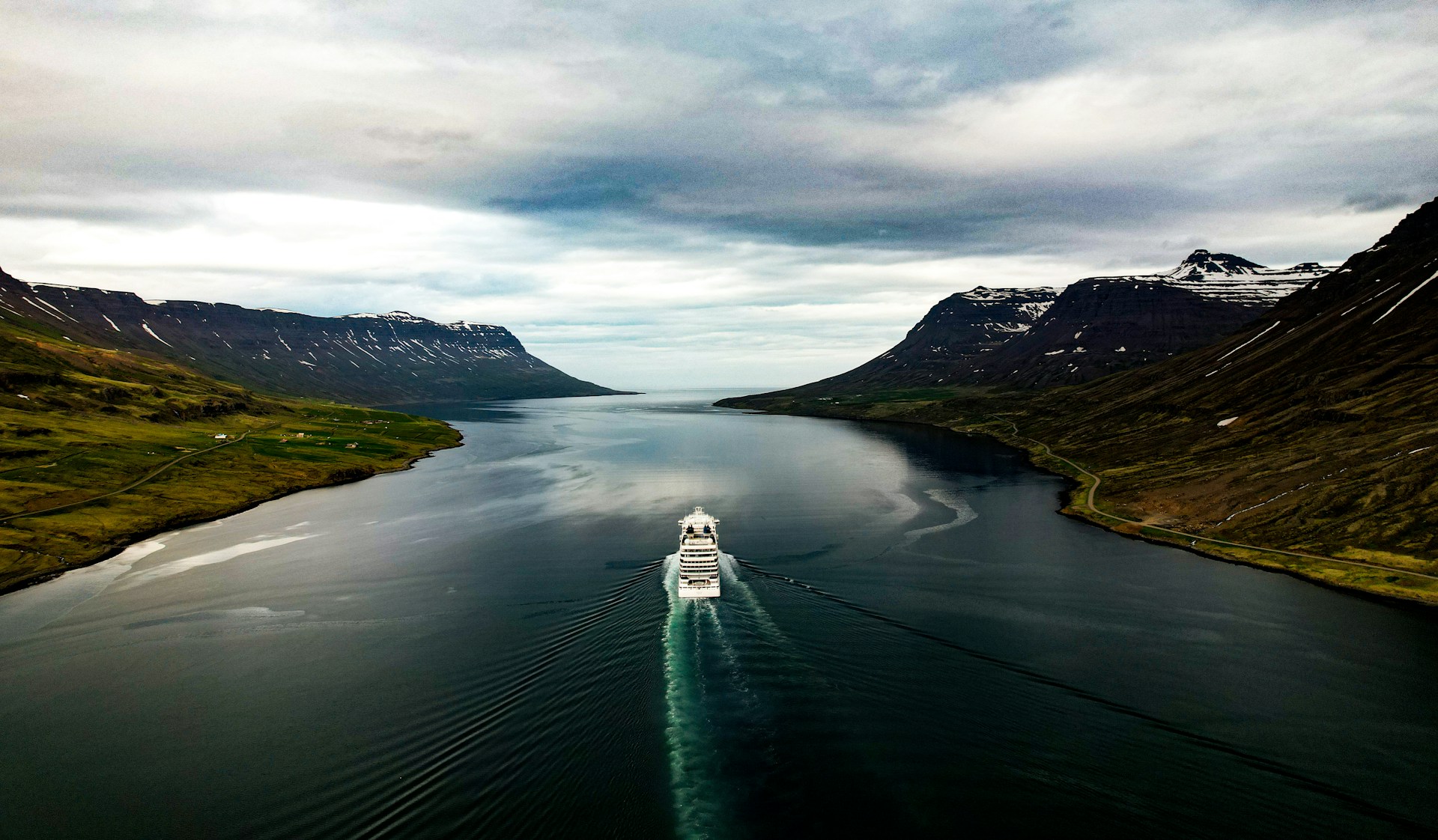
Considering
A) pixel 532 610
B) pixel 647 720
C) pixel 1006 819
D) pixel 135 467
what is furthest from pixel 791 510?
pixel 135 467

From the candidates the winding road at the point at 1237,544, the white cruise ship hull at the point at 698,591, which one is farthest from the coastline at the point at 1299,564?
the white cruise ship hull at the point at 698,591

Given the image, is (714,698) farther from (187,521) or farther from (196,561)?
(187,521)

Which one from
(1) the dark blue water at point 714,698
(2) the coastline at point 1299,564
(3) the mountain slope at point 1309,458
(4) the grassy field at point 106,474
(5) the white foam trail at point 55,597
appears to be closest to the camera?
(1) the dark blue water at point 714,698

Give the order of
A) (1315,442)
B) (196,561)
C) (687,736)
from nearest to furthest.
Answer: (687,736)
(196,561)
(1315,442)

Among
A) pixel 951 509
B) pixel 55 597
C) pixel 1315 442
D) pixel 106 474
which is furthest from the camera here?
pixel 106 474

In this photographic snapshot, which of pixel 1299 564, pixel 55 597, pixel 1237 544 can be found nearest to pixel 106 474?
pixel 55 597

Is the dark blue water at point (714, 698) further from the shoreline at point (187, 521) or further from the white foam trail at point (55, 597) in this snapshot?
the shoreline at point (187, 521)

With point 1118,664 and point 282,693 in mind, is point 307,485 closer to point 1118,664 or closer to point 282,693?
point 282,693
